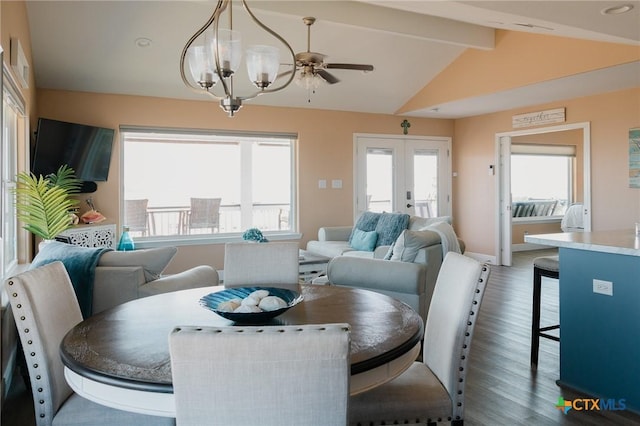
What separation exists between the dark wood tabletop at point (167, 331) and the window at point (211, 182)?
176 inches

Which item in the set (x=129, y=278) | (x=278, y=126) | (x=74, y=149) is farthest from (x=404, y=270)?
(x=74, y=149)

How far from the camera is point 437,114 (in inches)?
299

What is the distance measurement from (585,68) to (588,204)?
205cm

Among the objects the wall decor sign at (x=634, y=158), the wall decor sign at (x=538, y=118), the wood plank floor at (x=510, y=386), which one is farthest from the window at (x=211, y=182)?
the wall decor sign at (x=634, y=158)

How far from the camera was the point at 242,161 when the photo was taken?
21.9 ft

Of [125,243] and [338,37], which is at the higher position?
[338,37]

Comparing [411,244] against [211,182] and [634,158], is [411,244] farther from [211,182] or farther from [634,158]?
[211,182]

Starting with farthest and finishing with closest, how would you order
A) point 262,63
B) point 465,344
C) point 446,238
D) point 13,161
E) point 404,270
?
point 13,161 < point 446,238 < point 404,270 < point 262,63 < point 465,344

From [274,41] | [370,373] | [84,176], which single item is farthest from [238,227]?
[370,373]

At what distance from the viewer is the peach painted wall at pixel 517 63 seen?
4.61m

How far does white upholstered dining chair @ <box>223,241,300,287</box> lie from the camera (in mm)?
2543

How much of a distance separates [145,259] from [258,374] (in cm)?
222

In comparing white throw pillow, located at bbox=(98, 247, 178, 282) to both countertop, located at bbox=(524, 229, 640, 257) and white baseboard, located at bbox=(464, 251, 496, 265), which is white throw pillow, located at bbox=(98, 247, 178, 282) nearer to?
countertop, located at bbox=(524, 229, 640, 257)

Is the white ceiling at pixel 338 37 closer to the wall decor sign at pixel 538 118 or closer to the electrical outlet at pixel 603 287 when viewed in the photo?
the wall decor sign at pixel 538 118
